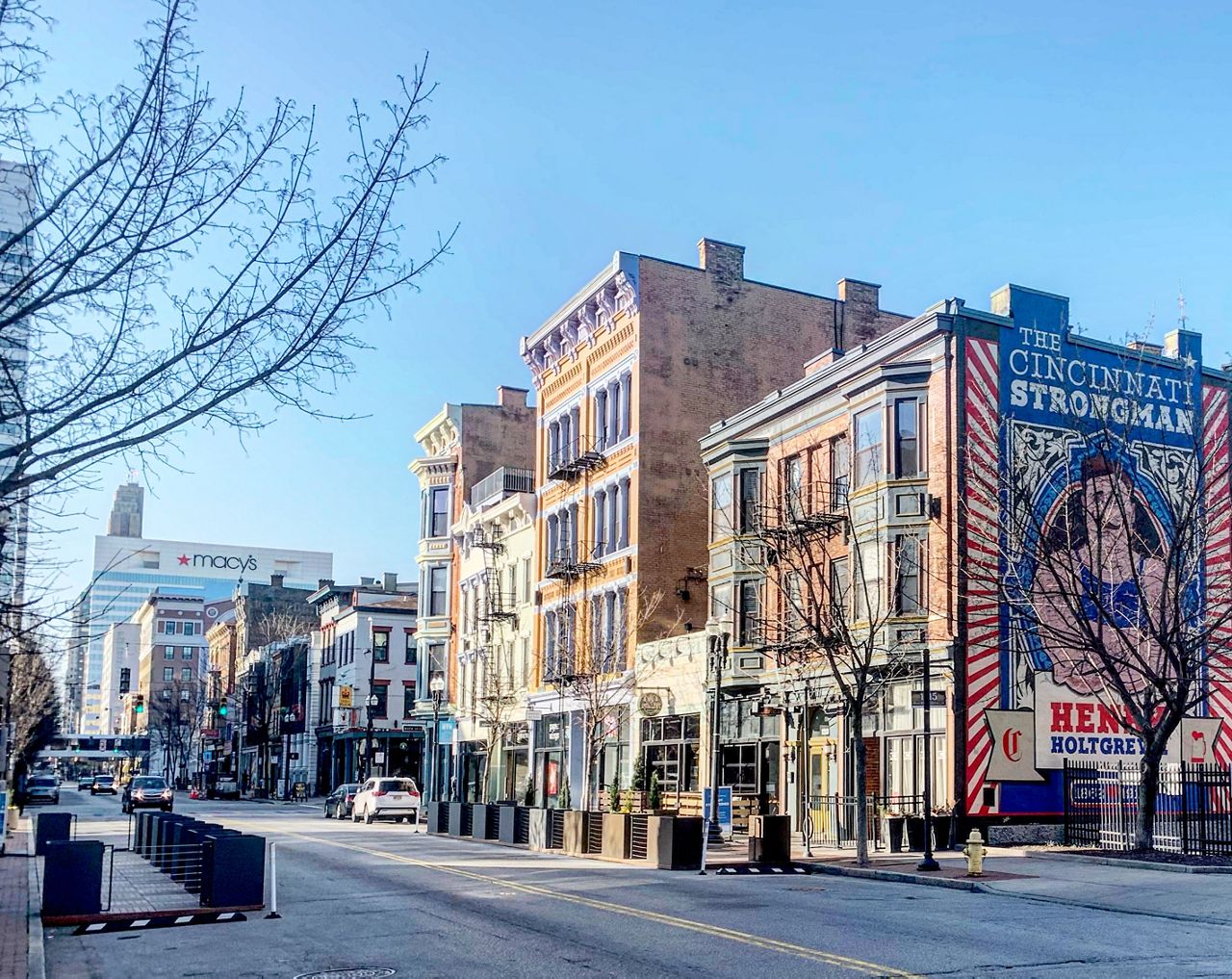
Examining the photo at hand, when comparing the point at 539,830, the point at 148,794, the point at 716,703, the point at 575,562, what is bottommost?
the point at 148,794

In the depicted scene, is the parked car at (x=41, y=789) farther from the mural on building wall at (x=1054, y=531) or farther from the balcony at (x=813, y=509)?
the mural on building wall at (x=1054, y=531)

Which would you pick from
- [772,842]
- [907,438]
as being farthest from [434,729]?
[772,842]

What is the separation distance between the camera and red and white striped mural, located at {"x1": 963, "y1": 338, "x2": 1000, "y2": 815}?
32219 millimetres

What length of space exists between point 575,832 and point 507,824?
4.77 metres

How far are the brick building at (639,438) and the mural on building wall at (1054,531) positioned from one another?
13229 mm

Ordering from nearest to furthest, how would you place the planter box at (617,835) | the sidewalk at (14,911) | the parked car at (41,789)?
the sidewalk at (14,911)
the planter box at (617,835)
the parked car at (41,789)

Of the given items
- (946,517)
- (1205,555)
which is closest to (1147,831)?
(946,517)

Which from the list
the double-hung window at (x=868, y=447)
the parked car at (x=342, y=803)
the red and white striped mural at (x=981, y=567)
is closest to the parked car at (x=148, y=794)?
the parked car at (x=342, y=803)

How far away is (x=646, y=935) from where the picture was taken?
14625mm

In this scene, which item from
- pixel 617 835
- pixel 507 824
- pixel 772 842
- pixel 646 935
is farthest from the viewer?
pixel 507 824

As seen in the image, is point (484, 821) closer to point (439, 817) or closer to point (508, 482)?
point (439, 817)

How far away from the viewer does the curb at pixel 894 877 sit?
2178 cm

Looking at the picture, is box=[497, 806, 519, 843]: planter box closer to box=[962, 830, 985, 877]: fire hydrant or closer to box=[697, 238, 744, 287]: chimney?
box=[962, 830, 985, 877]: fire hydrant

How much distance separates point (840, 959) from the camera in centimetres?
1262
